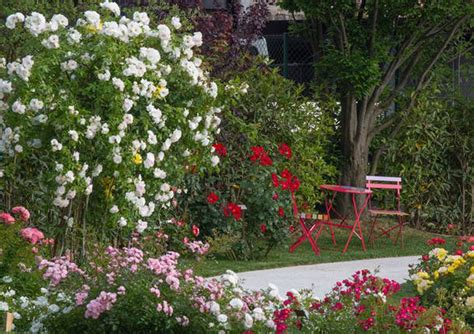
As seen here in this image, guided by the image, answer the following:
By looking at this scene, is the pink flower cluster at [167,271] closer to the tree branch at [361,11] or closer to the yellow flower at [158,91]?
the yellow flower at [158,91]

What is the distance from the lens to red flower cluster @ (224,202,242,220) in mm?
10746

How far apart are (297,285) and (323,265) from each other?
138 centimetres

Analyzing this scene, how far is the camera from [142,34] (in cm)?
860

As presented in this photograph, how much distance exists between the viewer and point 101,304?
6.11 metres

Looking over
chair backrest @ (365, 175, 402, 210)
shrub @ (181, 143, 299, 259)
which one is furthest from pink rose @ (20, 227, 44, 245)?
chair backrest @ (365, 175, 402, 210)

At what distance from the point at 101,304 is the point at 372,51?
7.94 meters

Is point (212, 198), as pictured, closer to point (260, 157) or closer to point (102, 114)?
point (260, 157)

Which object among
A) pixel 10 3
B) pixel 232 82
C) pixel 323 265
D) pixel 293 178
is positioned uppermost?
pixel 10 3

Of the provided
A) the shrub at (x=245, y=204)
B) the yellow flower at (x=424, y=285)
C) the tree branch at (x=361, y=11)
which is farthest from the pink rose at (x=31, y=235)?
the tree branch at (x=361, y=11)

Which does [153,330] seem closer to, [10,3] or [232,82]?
[232,82]

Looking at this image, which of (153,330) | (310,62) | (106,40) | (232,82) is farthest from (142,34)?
(310,62)

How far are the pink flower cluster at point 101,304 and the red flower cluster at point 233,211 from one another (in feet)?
15.3

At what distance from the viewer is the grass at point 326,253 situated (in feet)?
Result: 34.3

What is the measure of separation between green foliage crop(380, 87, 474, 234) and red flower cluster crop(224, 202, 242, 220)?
12.7 feet
